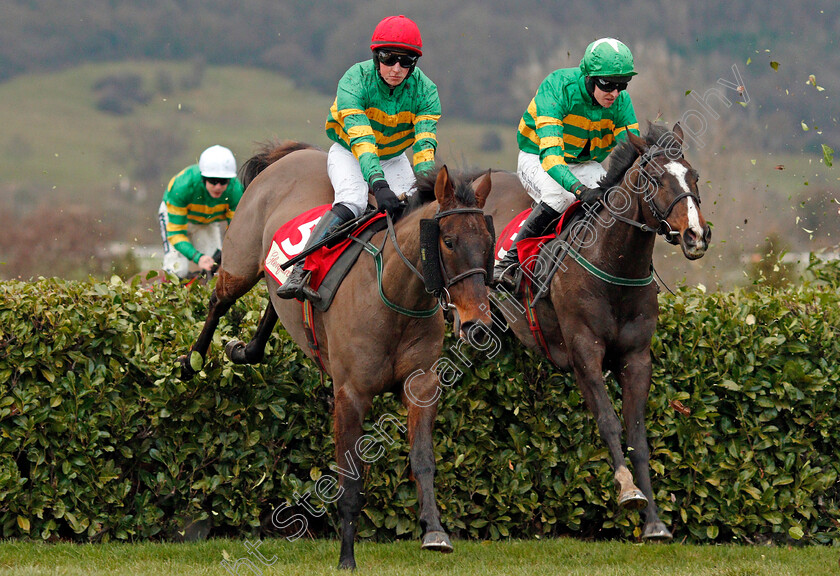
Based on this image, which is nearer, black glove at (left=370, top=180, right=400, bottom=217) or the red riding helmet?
black glove at (left=370, top=180, right=400, bottom=217)

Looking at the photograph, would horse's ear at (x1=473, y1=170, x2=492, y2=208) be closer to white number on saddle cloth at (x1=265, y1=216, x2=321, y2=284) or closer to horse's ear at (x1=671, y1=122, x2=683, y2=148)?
white number on saddle cloth at (x1=265, y1=216, x2=321, y2=284)

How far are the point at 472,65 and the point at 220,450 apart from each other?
1066 inches

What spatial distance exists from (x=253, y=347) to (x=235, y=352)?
0.36ft

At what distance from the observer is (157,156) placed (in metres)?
30.6

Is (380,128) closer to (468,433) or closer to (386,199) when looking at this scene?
(386,199)

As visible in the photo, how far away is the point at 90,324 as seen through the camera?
541 centimetres

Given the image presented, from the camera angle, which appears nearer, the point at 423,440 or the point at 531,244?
the point at 423,440

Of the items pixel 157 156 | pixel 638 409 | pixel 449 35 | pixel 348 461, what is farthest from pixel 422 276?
pixel 449 35

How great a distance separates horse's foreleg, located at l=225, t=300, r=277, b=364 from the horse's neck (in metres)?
2.01

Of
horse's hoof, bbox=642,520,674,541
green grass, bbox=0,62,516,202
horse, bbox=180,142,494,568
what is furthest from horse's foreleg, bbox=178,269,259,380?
green grass, bbox=0,62,516,202

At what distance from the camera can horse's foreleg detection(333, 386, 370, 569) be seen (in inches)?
172

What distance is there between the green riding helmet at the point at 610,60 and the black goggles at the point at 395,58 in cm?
112

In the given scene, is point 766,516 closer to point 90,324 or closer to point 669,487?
point 669,487

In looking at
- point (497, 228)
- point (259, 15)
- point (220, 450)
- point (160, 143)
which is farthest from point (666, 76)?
point (259, 15)
